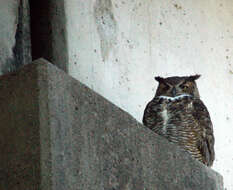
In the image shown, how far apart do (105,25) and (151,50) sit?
1.45ft

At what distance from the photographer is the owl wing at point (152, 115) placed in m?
3.93

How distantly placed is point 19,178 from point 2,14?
1.35 m

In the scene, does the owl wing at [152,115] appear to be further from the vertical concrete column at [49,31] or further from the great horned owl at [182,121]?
the vertical concrete column at [49,31]

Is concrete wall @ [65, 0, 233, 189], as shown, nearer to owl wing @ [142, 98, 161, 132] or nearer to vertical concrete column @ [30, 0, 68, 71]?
vertical concrete column @ [30, 0, 68, 71]

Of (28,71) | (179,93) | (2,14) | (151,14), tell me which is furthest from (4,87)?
(151,14)

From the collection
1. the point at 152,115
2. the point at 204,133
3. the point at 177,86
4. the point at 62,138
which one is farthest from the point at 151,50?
the point at 62,138

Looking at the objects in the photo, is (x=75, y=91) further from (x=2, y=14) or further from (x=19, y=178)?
(x=2, y=14)

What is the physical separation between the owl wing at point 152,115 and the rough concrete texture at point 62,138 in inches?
36.4

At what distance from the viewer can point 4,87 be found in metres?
2.63

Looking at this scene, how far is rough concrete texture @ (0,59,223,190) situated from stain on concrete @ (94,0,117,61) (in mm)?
1156

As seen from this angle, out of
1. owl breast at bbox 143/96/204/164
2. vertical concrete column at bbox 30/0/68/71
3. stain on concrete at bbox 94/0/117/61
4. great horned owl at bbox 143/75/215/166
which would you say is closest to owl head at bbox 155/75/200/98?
great horned owl at bbox 143/75/215/166

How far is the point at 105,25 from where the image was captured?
4148mm

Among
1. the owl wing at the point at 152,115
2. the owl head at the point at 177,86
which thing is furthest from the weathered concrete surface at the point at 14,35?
the owl head at the point at 177,86

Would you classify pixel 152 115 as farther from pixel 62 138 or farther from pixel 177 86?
pixel 62 138
